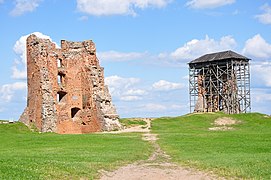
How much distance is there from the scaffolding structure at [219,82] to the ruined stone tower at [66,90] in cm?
2896

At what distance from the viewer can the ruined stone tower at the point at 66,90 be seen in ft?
163

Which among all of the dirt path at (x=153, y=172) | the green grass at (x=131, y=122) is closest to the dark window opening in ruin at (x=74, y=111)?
the green grass at (x=131, y=122)

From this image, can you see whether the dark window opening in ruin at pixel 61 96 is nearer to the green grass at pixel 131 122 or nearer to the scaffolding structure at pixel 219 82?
the green grass at pixel 131 122

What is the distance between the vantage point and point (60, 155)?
2650cm

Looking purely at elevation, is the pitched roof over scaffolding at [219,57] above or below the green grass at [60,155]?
above

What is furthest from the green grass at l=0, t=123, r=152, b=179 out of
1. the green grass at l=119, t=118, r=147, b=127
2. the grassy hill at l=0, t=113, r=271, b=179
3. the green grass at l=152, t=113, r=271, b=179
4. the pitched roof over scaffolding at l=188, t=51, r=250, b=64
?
the pitched roof over scaffolding at l=188, t=51, r=250, b=64

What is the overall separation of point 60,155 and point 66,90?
2766 cm

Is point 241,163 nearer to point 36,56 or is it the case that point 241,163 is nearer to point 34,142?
point 34,142

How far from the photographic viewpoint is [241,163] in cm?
2183

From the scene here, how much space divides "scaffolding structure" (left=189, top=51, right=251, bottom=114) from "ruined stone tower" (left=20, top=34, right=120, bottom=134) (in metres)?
29.0

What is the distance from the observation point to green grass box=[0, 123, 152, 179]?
58.3 feet

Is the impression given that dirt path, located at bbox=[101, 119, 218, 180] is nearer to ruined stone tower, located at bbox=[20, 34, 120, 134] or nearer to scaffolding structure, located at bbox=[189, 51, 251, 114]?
ruined stone tower, located at bbox=[20, 34, 120, 134]

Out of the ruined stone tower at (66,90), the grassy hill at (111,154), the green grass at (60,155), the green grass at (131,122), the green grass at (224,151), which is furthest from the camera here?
the green grass at (131,122)

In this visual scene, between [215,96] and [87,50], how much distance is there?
32.2 metres
